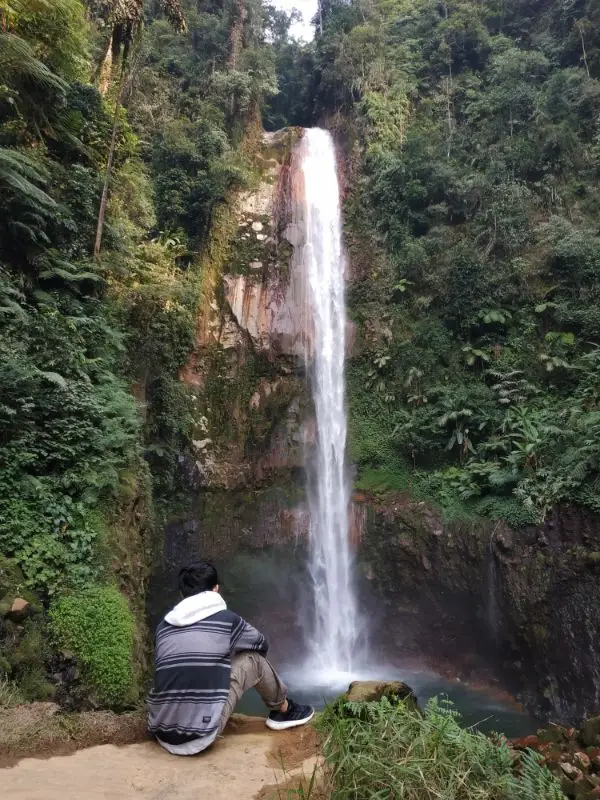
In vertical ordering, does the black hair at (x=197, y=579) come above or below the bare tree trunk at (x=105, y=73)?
below

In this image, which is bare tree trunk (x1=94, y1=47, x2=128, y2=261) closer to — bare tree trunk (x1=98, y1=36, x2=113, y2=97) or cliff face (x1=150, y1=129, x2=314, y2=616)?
bare tree trunk (x1=98, y1=36, x2=113, y2=97)

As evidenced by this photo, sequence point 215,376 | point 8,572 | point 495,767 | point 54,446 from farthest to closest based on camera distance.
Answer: point 215,376, point 54,446, point 8,572, point 495,767

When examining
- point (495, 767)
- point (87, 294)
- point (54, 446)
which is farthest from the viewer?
point (87, 294)

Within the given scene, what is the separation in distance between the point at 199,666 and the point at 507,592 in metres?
9.19

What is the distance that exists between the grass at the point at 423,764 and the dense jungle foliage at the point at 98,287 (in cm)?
322

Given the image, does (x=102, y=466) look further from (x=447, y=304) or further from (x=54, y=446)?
(x=447, y=304)

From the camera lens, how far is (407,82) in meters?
20.3

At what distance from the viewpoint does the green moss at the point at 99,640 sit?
5406 mm

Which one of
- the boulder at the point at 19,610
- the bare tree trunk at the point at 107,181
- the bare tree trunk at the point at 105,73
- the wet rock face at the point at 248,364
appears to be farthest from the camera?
the bare tree trunk at the point at 105,73

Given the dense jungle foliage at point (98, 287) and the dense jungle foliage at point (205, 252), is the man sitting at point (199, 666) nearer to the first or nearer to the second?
the dense jungle foliage at point (98, 287)

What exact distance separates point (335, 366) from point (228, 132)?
913 cm

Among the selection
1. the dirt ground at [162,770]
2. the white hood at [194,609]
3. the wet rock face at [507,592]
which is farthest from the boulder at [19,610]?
the wet rock face at [507,592]

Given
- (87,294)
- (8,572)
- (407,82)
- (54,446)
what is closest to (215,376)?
(87,294)

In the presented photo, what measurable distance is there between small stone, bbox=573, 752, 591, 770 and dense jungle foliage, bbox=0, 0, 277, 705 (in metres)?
4.26
